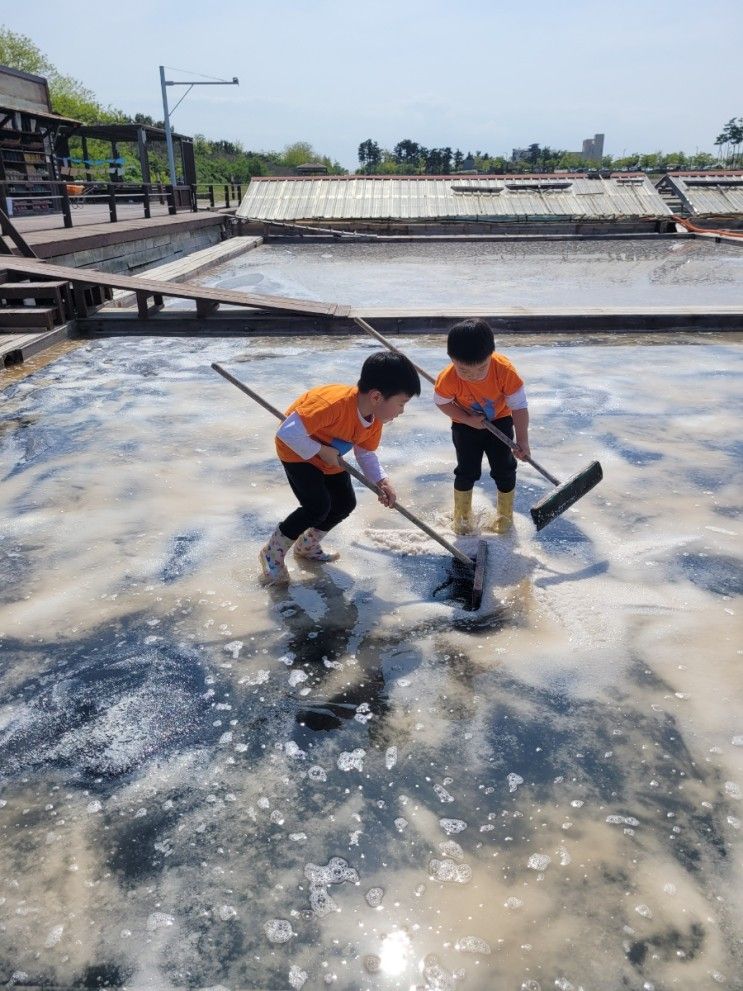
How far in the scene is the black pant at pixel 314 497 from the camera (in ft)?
10.3

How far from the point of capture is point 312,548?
3.58 meters

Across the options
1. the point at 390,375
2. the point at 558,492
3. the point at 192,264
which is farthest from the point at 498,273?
the point at 390,375

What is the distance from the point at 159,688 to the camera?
2.66 metres

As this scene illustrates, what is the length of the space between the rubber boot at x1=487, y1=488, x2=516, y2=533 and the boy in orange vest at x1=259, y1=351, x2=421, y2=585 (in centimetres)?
106

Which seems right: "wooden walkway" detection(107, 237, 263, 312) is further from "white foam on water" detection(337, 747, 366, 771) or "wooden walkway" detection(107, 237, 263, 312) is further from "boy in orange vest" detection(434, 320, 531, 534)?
"white foam on water" detection(337, 747, 366, 771)

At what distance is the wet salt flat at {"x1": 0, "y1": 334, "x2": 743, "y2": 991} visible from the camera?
176 centimetres

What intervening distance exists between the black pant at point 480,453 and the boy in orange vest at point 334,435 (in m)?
0.82

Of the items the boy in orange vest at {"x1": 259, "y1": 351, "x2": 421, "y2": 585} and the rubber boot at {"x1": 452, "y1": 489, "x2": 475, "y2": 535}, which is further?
the rubber boot at {"x1": 452, "y1": 489, "x2": 475, "y2": 535}

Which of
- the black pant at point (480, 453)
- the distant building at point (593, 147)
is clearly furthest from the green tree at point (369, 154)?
the black pant at point (480, 453)

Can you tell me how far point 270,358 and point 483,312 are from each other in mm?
2756

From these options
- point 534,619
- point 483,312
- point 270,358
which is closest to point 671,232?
point 483,312

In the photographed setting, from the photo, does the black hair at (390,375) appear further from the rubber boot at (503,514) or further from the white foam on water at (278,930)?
the white foam on water at (278,930)

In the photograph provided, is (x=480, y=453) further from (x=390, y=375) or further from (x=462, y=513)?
(x=390, y=375)

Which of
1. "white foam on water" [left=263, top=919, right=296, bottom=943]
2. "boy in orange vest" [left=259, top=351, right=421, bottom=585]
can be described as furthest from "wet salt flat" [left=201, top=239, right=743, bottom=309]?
"white foam on water" [left=263, top=919, right=296, bottom=943]
